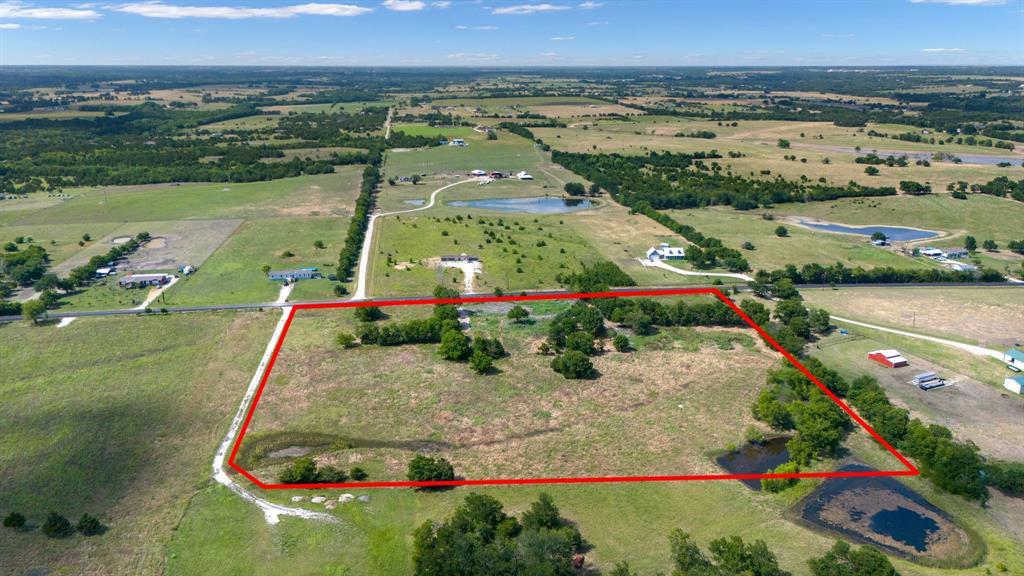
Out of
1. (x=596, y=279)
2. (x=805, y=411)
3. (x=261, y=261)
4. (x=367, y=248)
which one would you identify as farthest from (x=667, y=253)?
(x=261, y=261)

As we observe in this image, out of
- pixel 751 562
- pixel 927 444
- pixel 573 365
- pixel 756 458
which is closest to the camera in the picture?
pixel 751 562

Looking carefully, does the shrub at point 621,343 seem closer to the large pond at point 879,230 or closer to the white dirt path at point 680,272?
the white dirt path at point 680,272

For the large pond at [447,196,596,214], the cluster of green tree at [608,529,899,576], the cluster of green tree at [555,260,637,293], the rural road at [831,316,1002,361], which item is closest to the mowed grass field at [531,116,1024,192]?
the large pond at [447,196,596,214]

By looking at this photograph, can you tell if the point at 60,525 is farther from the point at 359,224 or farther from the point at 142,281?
the point at 359,224

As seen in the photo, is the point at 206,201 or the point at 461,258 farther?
the point at 206,201

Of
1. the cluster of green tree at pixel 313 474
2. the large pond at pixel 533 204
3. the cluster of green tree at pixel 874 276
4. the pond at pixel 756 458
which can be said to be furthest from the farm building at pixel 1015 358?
the large pond at pixel 533 204

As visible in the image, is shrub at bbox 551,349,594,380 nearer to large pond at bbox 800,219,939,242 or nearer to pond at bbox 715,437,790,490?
pond at bbox 715,437,790,490

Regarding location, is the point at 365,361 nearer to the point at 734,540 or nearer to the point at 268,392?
the point at 268,392
